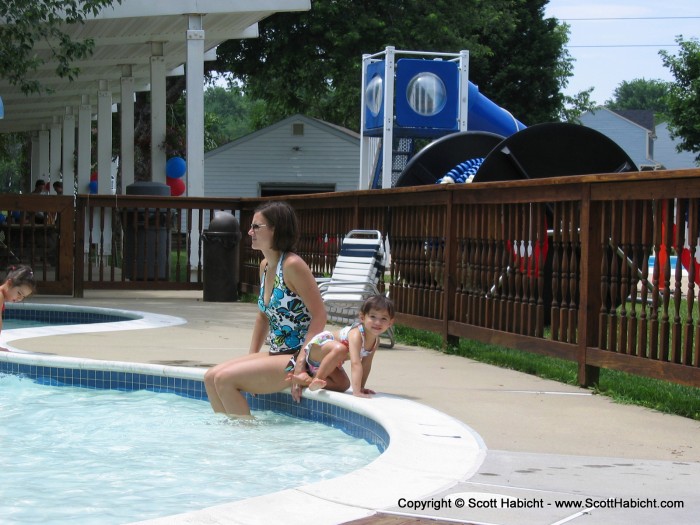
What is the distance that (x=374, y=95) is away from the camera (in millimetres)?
19953

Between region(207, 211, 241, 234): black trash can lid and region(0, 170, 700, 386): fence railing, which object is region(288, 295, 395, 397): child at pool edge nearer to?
region(0, 170, 700, 386): fence railing

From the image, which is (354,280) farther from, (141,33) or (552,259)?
(141,33)

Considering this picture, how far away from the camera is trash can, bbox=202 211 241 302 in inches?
545

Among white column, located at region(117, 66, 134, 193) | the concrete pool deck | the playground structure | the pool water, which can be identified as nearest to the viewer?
the concrete pool deck

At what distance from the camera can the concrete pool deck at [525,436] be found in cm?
366

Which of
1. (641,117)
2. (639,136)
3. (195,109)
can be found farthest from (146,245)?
(641,117)

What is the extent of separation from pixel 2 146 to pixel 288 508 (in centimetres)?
4751

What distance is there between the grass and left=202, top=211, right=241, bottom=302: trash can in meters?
4.52

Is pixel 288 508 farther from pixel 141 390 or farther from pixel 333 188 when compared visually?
pixel 333 188

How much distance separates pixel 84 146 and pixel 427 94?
49.6ft

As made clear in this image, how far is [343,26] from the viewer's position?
31.2 metres

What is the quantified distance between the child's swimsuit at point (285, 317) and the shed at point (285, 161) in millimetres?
31578

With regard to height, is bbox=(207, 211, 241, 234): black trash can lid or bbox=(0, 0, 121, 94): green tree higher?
bbox=(0, 0, 121, 94): green tree

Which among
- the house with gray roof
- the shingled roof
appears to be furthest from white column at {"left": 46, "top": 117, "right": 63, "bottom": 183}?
the shingled roof
